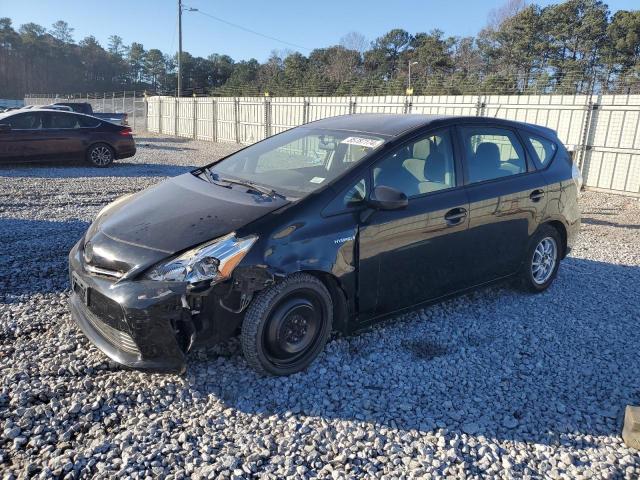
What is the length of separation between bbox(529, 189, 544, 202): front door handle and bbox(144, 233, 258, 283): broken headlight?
9.43 feet

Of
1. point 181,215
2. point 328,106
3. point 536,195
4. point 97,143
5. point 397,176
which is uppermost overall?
point 328,106

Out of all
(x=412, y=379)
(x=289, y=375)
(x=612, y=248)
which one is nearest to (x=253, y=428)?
(x=289, y=375)

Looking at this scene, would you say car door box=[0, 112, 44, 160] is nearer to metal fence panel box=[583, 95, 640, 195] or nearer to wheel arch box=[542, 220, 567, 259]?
wheel arch box=[542, 220, 567, 259]

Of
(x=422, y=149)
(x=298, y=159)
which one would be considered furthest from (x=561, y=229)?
(x=298, y=159)

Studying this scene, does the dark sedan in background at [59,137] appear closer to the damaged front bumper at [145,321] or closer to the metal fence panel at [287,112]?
the metal fence panel at [287,112]

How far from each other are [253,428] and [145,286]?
1.00 metres

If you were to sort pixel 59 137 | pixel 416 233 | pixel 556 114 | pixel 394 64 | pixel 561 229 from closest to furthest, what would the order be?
pixel 416 233 < pixel 561 229 < pixel 556 114 < pixel 59 137 < pixel 394 64

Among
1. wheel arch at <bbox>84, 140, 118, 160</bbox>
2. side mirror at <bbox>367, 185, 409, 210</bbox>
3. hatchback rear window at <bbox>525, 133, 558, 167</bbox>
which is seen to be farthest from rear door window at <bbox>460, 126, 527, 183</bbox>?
wheel arch at <bbox>84, 140, 118, 160</bbox>

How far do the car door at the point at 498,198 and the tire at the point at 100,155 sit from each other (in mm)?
11424

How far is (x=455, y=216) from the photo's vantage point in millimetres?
3961

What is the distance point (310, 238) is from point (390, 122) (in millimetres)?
1520

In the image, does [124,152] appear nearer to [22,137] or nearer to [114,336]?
[22,137]

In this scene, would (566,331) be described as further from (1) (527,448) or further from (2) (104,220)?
(2) (104,220)

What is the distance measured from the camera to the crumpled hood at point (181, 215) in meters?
3.08
